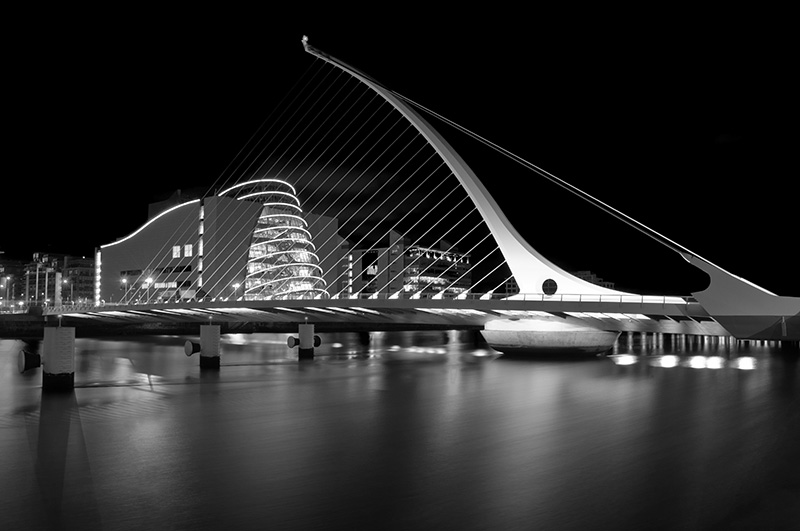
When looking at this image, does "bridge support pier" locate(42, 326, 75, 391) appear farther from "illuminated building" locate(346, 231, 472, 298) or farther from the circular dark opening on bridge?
"illuminated building" locate(346, 231, 472, 298)

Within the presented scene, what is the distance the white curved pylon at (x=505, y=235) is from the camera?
84.0 ft

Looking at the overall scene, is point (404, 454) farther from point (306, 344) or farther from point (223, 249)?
point (223, 249)

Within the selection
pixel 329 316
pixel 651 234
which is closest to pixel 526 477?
pixel 651 234

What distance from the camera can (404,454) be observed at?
35.2 feet

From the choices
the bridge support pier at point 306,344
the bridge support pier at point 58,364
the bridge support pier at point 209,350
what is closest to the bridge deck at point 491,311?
the bridge support pier at point 306,344

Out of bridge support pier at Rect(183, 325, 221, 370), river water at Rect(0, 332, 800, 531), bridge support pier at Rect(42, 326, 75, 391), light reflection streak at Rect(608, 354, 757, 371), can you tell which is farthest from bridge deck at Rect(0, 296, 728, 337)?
bridge support pier at Rect(42, 326, 75, 391)

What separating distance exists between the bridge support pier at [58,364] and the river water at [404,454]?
0.50 metres

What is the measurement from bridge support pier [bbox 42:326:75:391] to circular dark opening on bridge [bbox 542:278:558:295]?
1677 centimetres

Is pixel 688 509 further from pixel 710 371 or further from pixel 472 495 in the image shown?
pixel 710 371

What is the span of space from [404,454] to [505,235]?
17691 millimetres

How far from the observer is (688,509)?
24.5ft

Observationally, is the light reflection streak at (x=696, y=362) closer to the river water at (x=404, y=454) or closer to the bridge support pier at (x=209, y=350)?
the river water at (x=404, y=454)

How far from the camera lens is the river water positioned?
7395 millimetres

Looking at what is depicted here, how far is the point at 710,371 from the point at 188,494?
23.8m
